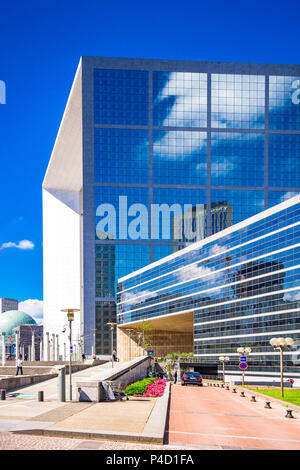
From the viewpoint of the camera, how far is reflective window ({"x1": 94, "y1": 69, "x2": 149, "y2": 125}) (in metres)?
127

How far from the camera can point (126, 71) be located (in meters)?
128

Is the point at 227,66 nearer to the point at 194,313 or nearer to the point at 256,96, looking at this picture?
the point at 256,96

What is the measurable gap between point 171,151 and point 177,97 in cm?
1411

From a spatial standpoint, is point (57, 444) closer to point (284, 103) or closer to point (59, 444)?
point (59, 444)

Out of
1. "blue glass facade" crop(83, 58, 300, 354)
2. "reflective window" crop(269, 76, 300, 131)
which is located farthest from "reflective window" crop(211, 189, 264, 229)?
"reflective window" crop(269, 76, 300, 131)

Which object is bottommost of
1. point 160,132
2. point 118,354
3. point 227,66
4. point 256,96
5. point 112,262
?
point 118,354

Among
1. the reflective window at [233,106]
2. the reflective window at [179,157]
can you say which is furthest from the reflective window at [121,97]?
the reflective window at [233,106]

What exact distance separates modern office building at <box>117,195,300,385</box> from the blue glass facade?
88.1 ft

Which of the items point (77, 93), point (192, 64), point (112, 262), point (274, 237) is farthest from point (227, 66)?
point (274, 237)

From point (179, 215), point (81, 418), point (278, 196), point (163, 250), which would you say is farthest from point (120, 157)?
point (81, 418)

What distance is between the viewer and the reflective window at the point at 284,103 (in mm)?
128500

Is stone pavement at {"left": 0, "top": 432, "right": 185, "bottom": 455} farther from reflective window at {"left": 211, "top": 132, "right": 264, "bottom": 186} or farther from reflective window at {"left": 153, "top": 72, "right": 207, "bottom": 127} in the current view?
reflective window at {"left": 153, "top": 72, "right": 207, "bottom": 127}

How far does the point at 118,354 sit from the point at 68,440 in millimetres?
113919

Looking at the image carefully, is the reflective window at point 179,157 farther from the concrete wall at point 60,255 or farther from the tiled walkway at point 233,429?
the tiled walkway at point 233,429
